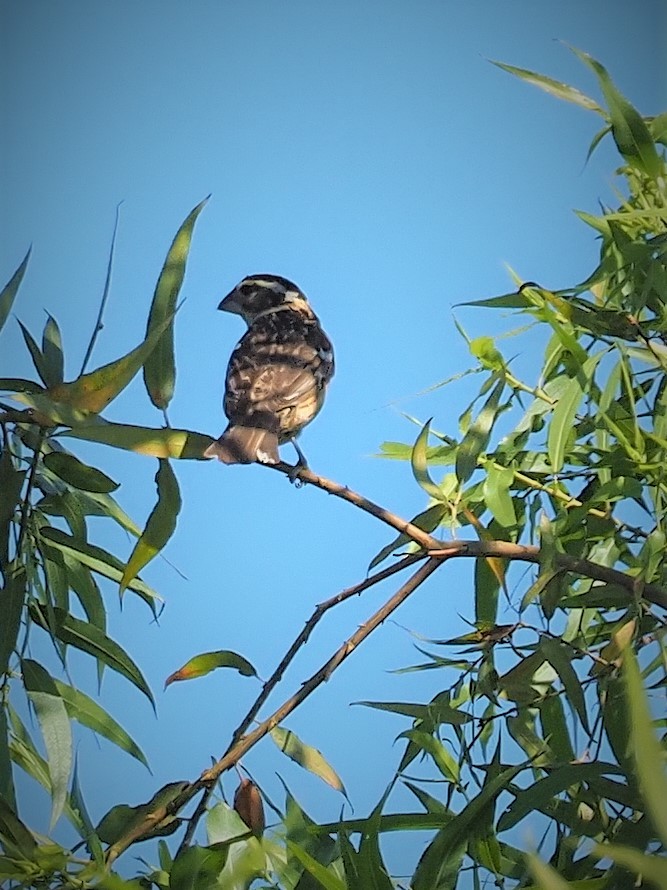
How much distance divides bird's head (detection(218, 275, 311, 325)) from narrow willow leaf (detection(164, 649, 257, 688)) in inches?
34.1

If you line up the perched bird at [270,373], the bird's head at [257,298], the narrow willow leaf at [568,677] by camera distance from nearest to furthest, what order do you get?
the narrow willow leaf at [568,677] < the perched bird at [270,373] < the bird's head at [257,298]

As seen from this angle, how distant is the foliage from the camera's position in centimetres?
61

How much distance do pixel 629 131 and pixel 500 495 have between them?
0.84 ft

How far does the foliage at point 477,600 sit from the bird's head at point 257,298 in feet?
2.28

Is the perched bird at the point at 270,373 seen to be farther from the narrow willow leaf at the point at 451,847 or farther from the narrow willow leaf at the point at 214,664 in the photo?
the narrow willow leaf at the point at 451,847

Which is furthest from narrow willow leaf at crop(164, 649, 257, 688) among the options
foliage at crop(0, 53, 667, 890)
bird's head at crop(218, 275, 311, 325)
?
bird's head at crop(218, 275, 311, 325)

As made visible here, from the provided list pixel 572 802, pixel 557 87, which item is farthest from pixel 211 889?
pixel 557 87

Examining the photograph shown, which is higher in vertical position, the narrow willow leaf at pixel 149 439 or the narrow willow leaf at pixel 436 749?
the narrow willow leaf at pixel 149 439

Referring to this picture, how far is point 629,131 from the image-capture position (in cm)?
73

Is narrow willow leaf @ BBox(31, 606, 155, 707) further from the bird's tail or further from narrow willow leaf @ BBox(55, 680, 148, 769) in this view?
the bird's tail

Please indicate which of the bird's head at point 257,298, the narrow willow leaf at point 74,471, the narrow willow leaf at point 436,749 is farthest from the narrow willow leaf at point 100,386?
the bird's head at point 257,298

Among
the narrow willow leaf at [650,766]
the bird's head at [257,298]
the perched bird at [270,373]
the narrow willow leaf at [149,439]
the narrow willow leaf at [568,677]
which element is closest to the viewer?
the narrow willow leaf at [650,766]

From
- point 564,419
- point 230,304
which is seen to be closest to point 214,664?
point 564,419

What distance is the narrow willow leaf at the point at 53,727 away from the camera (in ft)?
2.15
